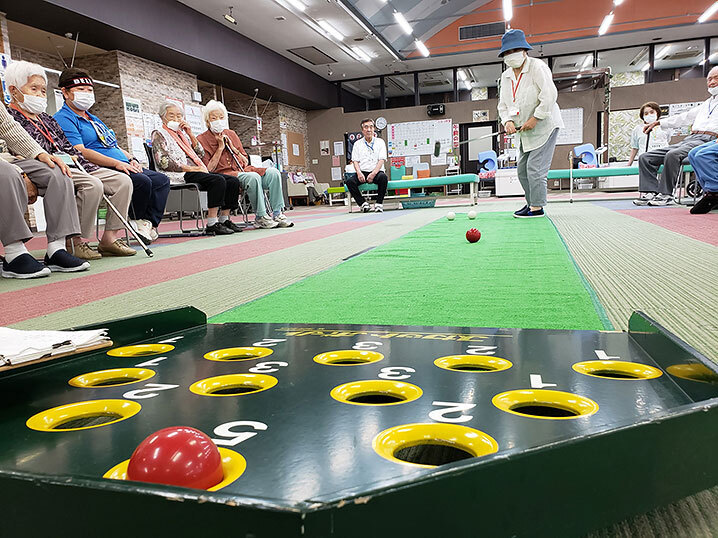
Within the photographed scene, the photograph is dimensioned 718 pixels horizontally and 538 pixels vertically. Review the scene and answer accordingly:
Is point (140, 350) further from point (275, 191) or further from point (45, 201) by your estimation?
point (275, 191)

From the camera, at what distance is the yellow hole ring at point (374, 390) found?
2.29 ft

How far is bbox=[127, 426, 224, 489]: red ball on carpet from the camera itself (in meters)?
0.45

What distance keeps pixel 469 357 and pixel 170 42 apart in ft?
30.6

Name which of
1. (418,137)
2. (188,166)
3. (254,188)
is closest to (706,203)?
(254,188)

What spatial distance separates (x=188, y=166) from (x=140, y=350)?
4.09 metres

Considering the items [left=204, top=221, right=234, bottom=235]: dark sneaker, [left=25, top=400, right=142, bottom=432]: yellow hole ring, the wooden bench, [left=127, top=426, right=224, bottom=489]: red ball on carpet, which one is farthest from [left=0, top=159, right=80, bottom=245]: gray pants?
the wooden bench

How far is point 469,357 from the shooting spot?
2.77 ft

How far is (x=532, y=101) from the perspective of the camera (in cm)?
445

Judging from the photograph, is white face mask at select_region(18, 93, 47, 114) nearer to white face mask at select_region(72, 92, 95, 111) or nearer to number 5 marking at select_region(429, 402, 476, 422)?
white face mask at select_region(72, 92, 95, 111)

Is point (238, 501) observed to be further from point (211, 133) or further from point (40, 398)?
point (211, 133)

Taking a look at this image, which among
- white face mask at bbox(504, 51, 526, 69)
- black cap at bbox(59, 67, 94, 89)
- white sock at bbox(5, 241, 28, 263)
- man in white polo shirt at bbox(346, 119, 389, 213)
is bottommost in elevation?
white sock at bbox(5, 241, 28, 263)

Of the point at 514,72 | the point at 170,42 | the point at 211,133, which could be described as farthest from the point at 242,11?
the point at 514,72

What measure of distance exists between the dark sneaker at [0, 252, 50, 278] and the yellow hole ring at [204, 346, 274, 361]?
2202 mm

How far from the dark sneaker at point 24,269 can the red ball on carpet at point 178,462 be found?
103 inches
